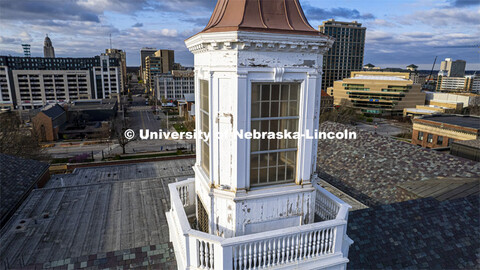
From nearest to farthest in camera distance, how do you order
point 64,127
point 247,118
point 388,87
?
point 247,118
point 64,127
point 388,87

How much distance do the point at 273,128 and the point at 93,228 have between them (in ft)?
28.6

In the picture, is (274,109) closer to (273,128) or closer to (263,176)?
(273,128)

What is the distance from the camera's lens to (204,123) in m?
7.52

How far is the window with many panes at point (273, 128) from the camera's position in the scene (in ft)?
21.3

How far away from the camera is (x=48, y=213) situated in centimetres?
1224

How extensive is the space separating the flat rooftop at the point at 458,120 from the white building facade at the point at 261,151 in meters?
49.0

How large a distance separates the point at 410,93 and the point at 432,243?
112 metres

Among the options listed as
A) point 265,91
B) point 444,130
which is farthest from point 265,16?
point 444,130

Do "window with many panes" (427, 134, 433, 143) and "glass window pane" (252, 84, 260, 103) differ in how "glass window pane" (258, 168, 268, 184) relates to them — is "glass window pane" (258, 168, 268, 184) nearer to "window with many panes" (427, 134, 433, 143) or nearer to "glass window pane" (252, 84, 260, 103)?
"glass window pane" (252, 84, 260, 103)

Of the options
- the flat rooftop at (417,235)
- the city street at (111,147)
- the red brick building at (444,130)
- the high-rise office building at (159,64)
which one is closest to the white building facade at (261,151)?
the flat rooftop at (417,235)

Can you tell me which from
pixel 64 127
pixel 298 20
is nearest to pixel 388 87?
pixel 64 127

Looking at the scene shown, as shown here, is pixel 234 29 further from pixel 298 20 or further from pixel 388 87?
pixel 388 87

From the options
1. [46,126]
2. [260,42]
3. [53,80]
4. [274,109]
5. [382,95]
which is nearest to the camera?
[260,42]

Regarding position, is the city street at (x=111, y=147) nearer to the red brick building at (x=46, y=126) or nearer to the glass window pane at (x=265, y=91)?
the red brick building at (x=46, y=126)
